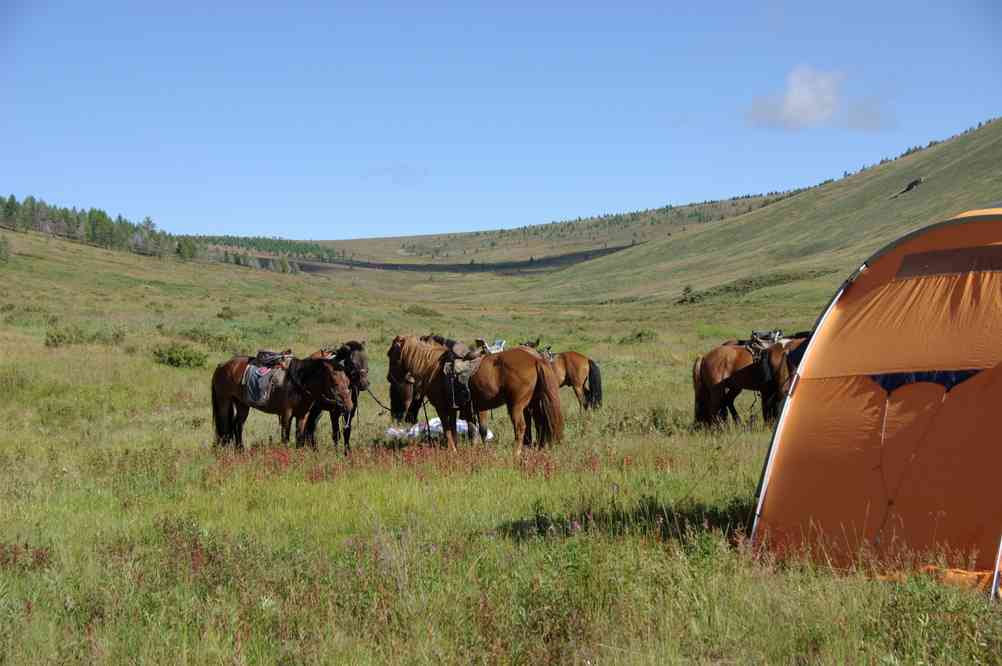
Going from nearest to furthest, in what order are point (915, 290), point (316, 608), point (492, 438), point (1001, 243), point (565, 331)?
point (316, 608) < point (1001, 243) < point (915, 290) < point (492, 438) < point (565, 331)

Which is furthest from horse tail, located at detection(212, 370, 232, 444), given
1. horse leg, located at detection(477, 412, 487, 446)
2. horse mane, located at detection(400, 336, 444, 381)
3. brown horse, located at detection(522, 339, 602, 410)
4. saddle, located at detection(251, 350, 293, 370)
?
brown horse, located at detection(522, 339, 602, 410)

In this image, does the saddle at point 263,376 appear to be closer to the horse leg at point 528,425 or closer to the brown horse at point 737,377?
the horse leg at point 528,425

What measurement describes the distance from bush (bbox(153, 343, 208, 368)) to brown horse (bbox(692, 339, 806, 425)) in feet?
49.9

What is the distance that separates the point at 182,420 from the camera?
660 inches

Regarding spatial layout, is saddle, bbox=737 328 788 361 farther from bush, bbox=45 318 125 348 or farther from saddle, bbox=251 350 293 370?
bush, bbox=45 318 125 348

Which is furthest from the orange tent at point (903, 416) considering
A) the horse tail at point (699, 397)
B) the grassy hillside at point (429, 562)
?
the horse tail at point (699, 397)

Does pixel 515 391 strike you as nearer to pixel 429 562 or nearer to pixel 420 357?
pixel 420 357

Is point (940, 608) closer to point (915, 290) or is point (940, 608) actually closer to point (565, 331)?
point (915, 290)

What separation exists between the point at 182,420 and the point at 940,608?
15.1 m

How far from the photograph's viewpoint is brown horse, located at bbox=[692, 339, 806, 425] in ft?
42.1

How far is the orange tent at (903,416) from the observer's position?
5.57m

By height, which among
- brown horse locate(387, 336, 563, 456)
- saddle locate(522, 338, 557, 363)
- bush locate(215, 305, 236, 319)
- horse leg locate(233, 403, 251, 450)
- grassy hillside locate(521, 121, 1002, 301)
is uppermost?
grassy hillside locate(521, 121, 1002, 301)

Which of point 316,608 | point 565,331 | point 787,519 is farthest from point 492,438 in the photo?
point 565,331

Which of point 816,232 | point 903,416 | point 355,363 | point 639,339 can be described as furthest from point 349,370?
point 816,232
